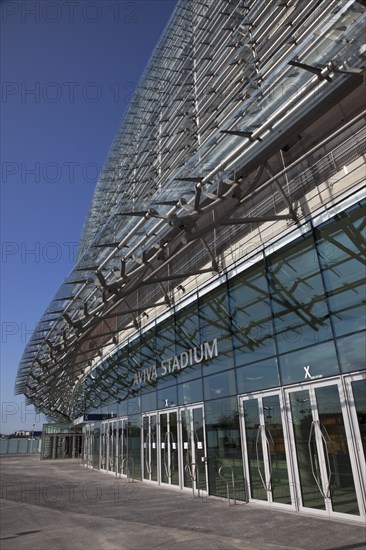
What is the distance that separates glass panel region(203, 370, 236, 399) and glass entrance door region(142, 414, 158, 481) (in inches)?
160

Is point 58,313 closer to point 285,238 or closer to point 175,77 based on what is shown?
point 285,238

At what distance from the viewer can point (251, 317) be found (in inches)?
416

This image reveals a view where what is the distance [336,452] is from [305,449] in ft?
2.69

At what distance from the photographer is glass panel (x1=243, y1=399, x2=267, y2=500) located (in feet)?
30.8

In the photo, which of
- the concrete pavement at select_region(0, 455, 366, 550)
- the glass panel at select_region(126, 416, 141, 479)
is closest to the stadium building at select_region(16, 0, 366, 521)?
the glass panel at select_region(126, 416, 141, 479)

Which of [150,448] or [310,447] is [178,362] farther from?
[310,447]

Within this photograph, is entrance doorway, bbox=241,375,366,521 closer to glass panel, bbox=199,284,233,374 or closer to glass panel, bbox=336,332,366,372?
glass panel, bbox=336,332,366,372

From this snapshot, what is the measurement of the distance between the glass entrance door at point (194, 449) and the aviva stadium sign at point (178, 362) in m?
1.44

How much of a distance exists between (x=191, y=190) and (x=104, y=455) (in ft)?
60.9

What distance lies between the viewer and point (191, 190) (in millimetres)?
8461

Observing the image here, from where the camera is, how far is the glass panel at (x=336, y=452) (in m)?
7.29

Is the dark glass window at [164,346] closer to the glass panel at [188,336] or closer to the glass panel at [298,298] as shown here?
the glass panel at [188,336]

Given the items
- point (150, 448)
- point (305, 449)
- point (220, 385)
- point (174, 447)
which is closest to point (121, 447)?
point (150, 448)

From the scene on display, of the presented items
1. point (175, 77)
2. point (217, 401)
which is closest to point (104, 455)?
point (217, 401)
